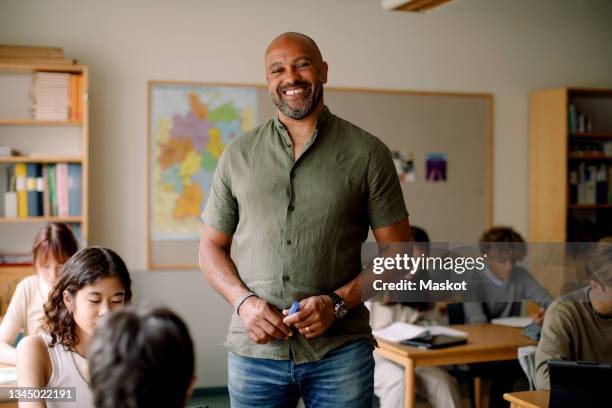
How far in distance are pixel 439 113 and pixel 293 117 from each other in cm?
400

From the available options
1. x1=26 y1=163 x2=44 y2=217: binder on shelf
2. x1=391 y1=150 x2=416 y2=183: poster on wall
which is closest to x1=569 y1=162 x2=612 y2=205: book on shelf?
x1=391 y1=150 x2=416 y2=183: poster on wall

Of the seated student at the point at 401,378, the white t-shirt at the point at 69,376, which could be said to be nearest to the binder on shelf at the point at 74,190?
the seated student at the point at 401,378

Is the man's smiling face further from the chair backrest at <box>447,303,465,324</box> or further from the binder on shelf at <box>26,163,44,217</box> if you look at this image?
the binder on shelf at <box>26,163,44,217</box>

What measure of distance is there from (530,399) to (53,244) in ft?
7.52

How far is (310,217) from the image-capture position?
2070 millimetres

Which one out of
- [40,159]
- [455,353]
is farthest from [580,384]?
[40,159]

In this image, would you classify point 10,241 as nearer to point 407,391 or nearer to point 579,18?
point 407,391

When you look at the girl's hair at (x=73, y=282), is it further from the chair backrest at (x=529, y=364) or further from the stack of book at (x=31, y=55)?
Answer: the stack of book at (x=31, y=55)

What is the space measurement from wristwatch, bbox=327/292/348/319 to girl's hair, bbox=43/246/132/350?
2.21ft

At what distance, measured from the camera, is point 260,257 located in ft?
6.92

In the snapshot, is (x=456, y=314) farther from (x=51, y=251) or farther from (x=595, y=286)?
(x=51, y=251)

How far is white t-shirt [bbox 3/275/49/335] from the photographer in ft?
11.4

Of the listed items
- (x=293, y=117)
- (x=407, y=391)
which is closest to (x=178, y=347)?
(x=293, y=117)

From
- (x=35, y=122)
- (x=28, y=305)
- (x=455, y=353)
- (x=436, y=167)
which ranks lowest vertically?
(x=455, y=353)
